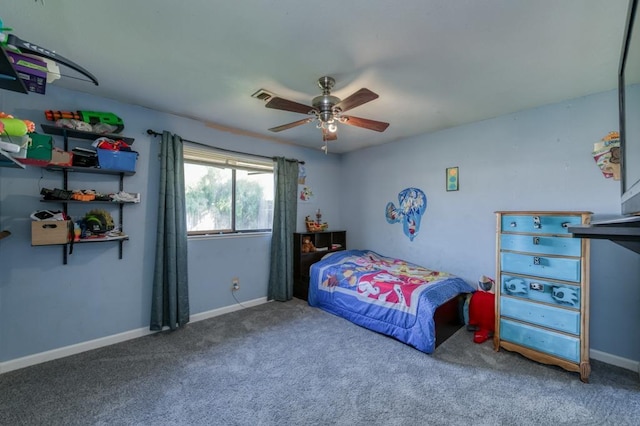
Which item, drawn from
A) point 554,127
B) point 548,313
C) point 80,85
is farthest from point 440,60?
point 80,85

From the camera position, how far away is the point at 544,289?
2.17 m

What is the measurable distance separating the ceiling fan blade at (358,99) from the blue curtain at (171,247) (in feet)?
6.17

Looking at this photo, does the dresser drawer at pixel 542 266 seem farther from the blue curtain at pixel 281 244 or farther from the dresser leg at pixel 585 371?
the blue curtain at pixel 281 244

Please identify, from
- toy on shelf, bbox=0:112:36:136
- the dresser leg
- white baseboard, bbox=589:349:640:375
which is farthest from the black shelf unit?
white baseboard, bbox=589:349:640:375

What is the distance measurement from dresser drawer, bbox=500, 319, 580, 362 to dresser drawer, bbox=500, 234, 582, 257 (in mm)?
644

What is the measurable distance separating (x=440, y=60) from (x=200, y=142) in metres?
2.58

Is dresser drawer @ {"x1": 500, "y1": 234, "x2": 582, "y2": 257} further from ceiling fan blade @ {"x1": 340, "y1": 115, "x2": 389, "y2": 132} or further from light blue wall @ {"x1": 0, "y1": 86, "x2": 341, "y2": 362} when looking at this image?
light blue wall @ {"x1": 0, "y1": 86, "x2": 341, "y2": 362}

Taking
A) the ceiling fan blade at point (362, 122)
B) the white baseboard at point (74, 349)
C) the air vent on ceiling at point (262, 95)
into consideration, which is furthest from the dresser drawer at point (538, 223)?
the white baseboard at point (74, 349)

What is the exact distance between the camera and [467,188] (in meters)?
3.15

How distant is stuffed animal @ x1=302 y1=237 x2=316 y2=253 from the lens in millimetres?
3943

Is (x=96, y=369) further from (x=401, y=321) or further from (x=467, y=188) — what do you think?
(x=467, y=188)

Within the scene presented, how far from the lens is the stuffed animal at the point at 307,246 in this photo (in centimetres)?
394

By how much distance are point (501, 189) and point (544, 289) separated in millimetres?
1147

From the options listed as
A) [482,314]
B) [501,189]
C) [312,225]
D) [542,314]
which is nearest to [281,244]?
[312,225]
